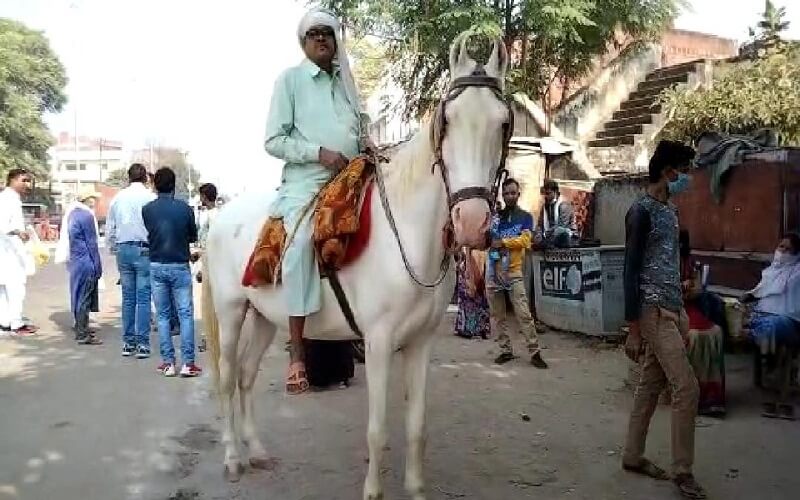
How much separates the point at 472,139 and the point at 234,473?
2745mm

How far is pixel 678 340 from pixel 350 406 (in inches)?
122

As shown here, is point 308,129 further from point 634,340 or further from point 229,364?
point 634,340

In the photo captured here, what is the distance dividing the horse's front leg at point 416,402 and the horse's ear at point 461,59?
1.43 metres

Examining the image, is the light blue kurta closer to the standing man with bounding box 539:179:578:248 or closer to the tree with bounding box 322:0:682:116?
the standing man with bounding box 539:179:578:248

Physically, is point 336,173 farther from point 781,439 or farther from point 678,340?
point 781,439

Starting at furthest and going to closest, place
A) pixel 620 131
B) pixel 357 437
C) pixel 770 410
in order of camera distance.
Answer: pixel 620 131, pixel 770 410, pixel 357 437

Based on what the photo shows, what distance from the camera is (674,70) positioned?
51.2 ft

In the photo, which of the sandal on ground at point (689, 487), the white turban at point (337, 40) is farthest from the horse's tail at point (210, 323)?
the sandal on ground at point (689, 487)

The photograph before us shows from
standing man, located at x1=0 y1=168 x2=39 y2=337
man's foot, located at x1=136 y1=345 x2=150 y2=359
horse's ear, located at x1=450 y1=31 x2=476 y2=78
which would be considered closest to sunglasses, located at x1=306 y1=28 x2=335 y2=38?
horse's ear, located at x1=450 y1=31 x2=476 y2=78

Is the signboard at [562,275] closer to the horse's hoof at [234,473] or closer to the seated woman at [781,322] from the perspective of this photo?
the seated woman at [781,322]

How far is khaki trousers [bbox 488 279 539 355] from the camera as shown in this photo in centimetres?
783

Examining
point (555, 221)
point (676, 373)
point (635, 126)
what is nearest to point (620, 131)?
point (635, 126)

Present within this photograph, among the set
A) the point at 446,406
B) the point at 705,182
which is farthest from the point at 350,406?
the point at 705,182

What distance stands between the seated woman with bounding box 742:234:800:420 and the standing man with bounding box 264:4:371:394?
3.93 metres
